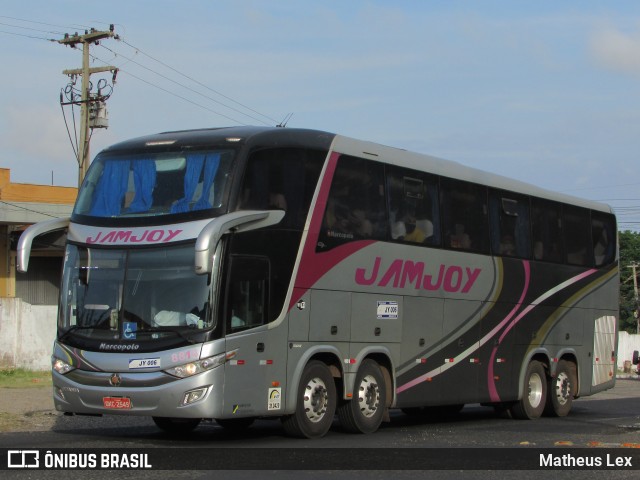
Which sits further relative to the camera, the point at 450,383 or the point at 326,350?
the point at 450,383

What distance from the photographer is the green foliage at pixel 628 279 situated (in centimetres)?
8456

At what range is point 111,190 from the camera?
13.8 meters

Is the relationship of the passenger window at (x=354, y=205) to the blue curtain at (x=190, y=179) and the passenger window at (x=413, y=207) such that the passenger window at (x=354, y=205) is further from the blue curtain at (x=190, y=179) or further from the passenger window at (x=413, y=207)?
the blue curtain at (x=190, y=179)

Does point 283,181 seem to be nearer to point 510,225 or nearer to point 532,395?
point 510,225

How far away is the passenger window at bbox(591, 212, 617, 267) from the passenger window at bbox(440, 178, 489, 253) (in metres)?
4.49

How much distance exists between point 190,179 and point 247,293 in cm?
162

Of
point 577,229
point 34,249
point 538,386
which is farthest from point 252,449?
point 34,249

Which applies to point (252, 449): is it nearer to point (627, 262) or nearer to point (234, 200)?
point (234, 200)

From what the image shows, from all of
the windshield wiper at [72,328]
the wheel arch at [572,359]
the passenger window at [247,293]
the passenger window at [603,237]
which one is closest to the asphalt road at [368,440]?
the wheel arch at [572,359]

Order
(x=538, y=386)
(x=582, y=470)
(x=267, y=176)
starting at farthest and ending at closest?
(x=538, y=386) → (x=267, y=176) → (x=582, y=470)

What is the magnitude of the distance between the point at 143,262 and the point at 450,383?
646cm

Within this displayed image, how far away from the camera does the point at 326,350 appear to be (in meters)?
14.5

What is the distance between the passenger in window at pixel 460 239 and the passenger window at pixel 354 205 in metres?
2.05

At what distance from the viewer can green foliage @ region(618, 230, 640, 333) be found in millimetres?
84562
